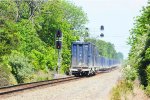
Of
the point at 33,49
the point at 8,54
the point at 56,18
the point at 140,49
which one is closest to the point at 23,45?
the point at 33,49

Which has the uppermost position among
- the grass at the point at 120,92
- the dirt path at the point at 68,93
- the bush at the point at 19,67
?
the bush at the point at 19,67

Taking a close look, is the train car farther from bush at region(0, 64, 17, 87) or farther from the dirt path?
the dirt path

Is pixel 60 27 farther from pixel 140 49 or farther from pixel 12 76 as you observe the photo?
pixel 140 49

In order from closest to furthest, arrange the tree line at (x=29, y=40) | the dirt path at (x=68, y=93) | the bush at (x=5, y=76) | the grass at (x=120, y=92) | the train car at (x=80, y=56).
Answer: the grass at (x=120, y=92), the dirt path at (x=68, y=93), the bush at (x=5, y=76), the tree line at (x=29, y=40), the train car at (x=80, y=56)

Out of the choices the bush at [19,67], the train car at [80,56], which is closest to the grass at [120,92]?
the bush at [19,67]

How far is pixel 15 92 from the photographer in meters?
21.6

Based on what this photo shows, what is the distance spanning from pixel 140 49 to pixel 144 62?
1.37 m

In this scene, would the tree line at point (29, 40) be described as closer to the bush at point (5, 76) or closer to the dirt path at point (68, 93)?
the bush at point (5, 76)

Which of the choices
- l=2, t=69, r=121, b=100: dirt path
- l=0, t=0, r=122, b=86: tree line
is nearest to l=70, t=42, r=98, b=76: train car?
l=0, t=0, r=122, b=86: tree line

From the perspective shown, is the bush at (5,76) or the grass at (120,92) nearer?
the grass at (120,92)

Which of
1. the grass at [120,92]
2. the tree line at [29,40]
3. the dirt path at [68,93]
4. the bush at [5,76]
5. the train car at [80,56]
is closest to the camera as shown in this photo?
the grass at [120,92]

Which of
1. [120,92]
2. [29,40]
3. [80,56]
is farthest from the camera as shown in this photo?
[29,40]

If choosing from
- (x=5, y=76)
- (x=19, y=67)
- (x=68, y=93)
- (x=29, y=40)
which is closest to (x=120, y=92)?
(x=68, y=93)

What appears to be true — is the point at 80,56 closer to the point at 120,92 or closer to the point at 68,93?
the point at 68,93
